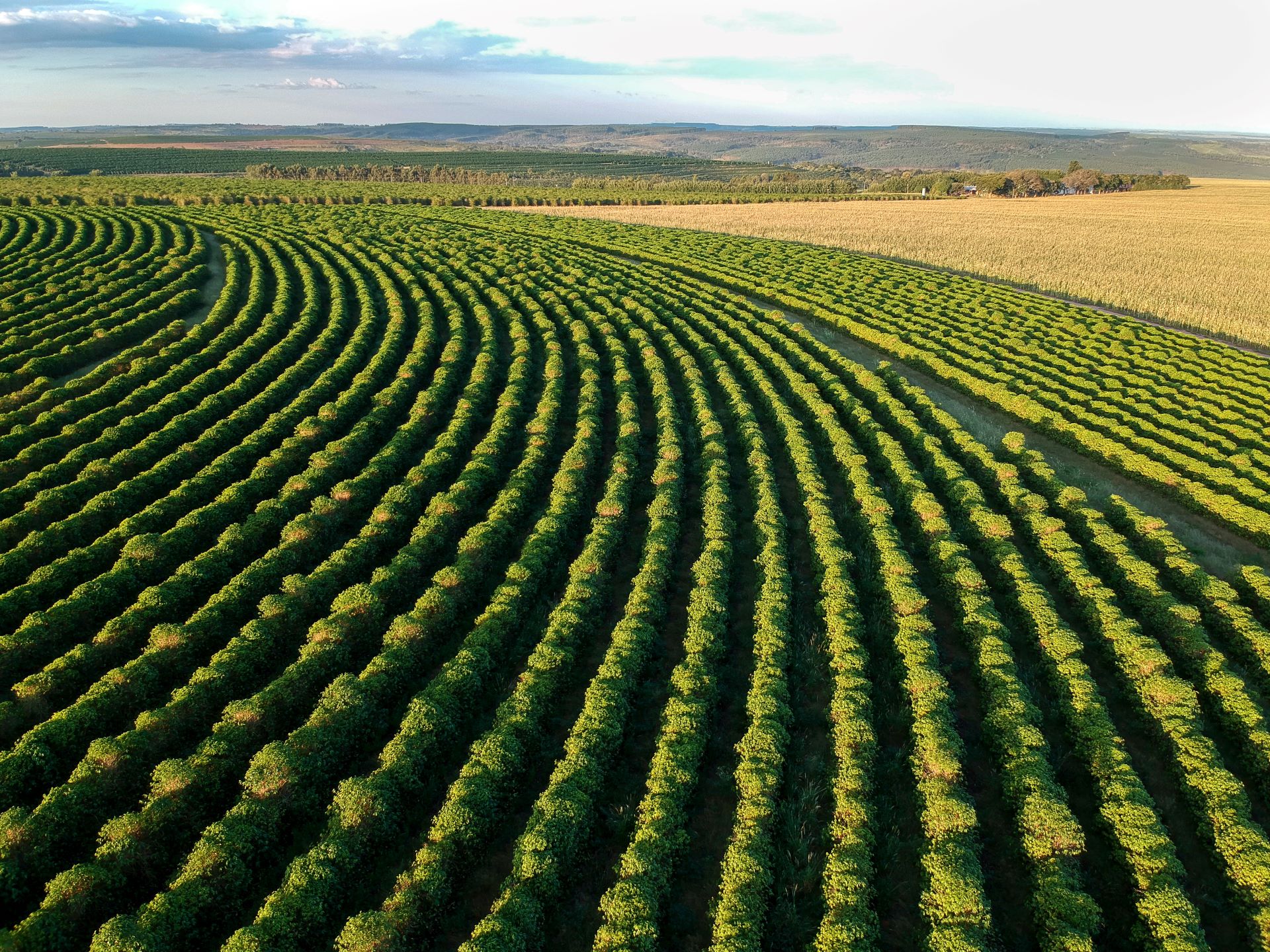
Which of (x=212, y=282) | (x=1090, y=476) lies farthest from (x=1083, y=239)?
(x=212, y=282)

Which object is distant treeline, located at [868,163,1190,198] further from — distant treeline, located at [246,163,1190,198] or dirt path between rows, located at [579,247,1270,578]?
dirt path between rows, located at [579,247,1270,578]

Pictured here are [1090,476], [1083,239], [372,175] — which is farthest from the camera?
[372,175]

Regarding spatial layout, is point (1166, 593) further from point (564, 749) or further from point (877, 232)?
point (877, 232)

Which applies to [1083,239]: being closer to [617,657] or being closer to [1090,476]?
[1090,476]

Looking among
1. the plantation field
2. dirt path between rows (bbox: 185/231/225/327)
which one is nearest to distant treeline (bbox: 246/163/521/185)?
dirt path between rows (bbox: 185/231/225/327)

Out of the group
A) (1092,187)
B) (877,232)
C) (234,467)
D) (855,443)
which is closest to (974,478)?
(855,443)

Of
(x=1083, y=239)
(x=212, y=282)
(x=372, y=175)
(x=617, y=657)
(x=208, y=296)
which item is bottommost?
(x=617, y=657)
